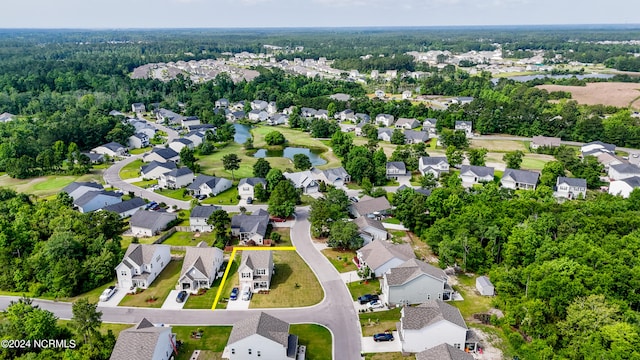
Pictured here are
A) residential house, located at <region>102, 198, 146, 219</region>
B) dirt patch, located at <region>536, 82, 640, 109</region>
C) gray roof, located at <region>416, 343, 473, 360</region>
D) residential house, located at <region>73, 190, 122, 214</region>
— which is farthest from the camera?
dirt patch, located at <region>536, 82, 640, 109</region>

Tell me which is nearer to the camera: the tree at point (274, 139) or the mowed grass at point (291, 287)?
the mowed grass at point (291, 287)

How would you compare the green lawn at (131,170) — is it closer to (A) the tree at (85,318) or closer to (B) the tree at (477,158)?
(A) the tree at (85,318)

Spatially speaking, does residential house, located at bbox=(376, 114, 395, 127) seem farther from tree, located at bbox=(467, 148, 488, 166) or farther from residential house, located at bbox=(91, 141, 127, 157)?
residential house, located at bbox=(91, 141, 127, 157)

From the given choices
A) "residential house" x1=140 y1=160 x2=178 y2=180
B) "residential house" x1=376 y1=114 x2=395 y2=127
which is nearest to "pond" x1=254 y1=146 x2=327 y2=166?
"residential house" x1=140 y1=160 x2=178 y2=180

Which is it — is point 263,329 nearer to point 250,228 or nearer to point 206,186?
point 250,228

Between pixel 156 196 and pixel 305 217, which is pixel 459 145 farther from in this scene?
pixel 156 196

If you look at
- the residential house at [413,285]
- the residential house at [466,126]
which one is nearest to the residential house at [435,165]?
the residential house at [466,126]
